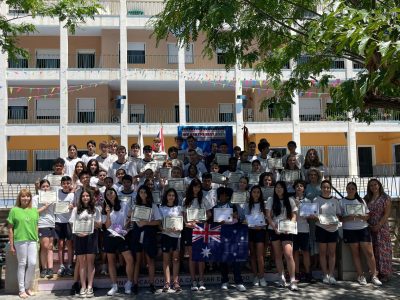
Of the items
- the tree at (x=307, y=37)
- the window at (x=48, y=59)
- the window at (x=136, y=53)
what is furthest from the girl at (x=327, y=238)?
the window at (x=48, y=59)

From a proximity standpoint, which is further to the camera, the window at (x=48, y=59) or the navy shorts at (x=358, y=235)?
the window at (x=48, y=59)

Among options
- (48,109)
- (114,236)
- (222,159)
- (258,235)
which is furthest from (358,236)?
(48,109)

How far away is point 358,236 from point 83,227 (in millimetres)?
5006

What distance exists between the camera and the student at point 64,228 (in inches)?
329

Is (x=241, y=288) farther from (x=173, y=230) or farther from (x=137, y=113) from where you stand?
(x=137, y=113)

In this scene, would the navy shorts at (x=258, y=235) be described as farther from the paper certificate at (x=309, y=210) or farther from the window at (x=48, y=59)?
the window at (x=48, y=59)

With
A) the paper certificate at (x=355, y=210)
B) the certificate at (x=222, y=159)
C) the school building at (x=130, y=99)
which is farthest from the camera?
the school building at (x=130, y=99)

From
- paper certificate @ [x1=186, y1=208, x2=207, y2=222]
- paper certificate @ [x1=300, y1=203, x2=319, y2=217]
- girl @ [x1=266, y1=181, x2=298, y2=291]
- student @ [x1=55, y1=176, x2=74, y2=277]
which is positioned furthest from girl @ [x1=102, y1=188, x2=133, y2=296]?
paper certificate @ [x1=300, y1=203, x2=319, y2=217]

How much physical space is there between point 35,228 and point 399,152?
30162mm

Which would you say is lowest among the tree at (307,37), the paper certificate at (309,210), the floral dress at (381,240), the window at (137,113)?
the floral dress at (381,240)

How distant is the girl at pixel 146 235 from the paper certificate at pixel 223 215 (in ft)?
3.43

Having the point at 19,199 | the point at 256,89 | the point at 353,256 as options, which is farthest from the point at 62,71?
the point at 353,256

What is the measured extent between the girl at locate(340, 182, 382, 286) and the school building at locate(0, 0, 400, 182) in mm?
20122

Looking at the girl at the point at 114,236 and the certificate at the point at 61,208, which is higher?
the certificate at the point at 61,208
